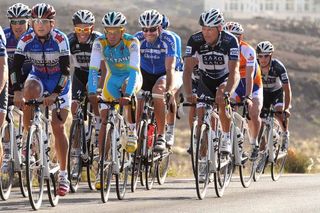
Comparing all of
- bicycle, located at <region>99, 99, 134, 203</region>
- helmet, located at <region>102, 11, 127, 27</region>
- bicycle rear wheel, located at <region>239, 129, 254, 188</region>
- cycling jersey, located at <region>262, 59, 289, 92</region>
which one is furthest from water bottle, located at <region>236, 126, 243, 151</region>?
cycling jersey, located at <region>262, 59, 289, 92</region>

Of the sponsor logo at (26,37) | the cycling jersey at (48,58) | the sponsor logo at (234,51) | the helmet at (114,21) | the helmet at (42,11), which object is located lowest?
the sponsor logo at (234,51)

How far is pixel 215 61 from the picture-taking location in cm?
1421

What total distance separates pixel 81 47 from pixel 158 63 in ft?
3.83

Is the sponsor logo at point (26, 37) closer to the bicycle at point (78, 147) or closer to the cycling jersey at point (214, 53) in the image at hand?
the bicycle at point (78, 147)

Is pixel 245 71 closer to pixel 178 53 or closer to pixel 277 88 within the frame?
pixel 178 53

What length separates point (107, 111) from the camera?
1280cm

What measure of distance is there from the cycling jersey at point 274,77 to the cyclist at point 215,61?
11.3 ft

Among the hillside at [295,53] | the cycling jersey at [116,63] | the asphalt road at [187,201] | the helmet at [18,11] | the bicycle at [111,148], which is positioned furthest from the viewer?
the hillside at [295,53]

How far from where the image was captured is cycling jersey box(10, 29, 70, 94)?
12.0 m

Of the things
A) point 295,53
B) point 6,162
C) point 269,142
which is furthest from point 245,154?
point 295,53

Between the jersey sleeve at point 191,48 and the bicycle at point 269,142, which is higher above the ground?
the jersey sleeve at point 191,48

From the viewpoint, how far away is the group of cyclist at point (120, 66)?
12172 mm

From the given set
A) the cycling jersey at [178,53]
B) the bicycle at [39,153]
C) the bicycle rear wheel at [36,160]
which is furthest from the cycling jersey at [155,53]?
the bicycle rear wheel at [36,160]

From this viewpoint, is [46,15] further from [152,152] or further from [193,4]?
[193,4]
